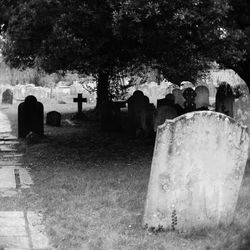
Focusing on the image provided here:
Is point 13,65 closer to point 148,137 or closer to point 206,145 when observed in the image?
point 148,137

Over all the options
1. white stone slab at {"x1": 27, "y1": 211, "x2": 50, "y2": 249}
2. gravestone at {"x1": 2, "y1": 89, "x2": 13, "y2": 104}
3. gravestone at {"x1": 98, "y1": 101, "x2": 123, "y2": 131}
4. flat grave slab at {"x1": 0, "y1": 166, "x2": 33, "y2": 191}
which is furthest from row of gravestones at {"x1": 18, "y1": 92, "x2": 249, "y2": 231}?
gravestone at {"x1": 2, "y1": 89, "x2": 13, "y2": 104}

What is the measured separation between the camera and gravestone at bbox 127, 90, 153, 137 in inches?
509

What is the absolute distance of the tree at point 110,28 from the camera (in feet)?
25.3

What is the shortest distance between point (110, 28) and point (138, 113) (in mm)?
5317

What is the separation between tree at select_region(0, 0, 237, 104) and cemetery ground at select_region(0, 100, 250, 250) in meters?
1.84

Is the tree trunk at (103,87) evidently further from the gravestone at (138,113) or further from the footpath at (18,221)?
the footpath at (18,221)

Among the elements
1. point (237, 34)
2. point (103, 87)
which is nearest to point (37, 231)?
point (237, 34)

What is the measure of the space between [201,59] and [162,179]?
4.43m

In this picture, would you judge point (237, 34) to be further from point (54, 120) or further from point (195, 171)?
point (54, 120)

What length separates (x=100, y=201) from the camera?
21.2 ft

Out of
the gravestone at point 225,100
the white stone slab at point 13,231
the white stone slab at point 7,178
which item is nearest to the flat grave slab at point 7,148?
the white stone slab at point 7,178

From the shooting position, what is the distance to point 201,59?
364 inches

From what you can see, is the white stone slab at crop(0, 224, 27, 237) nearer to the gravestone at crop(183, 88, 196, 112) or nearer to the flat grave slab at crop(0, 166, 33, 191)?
the flat grave slab at crop(0, 166, 33, 191)

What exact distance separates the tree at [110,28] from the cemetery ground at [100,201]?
1838 mm
